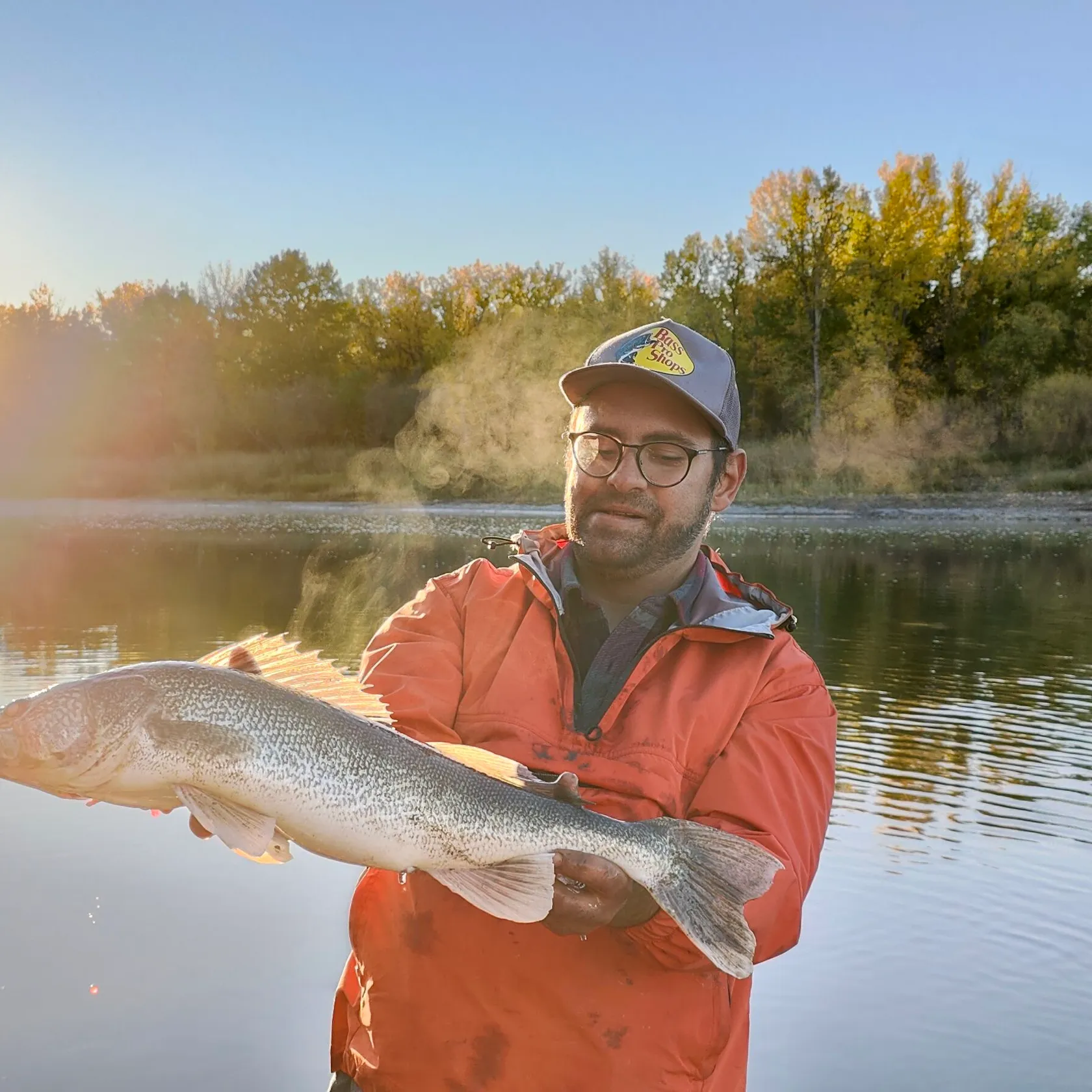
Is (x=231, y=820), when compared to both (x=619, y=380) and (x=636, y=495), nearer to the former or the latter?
(x=636, y=495)

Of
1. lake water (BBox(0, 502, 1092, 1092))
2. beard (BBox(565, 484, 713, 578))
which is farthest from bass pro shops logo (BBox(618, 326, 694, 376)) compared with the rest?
lake water (BBox(0, 502, 1092, 1092))

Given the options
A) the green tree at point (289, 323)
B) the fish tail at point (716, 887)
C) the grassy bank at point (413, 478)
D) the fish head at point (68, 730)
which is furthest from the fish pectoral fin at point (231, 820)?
the green tree at point (289, 323)

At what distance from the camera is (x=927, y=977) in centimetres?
560

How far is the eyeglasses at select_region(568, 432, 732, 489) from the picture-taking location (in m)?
3.22

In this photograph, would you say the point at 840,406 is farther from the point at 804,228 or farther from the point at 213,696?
the point at 213,696

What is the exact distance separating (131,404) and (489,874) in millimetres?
53248

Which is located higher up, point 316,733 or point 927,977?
point 316,733

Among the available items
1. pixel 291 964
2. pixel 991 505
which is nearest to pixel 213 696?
pixel 291 964

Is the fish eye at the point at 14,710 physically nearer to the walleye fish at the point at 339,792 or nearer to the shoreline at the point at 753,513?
the walleye fish at the point at 339,792

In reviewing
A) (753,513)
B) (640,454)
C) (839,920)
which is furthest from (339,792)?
(753,513)

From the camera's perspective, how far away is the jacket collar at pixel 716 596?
2875 mm

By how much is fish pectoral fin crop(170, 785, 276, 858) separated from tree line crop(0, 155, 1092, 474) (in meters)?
41.5

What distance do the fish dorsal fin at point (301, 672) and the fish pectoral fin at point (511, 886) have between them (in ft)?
1.27

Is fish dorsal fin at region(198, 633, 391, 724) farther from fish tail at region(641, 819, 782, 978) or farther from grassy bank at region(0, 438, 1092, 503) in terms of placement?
grassy bank at region(0, 438, 1092, 503)
